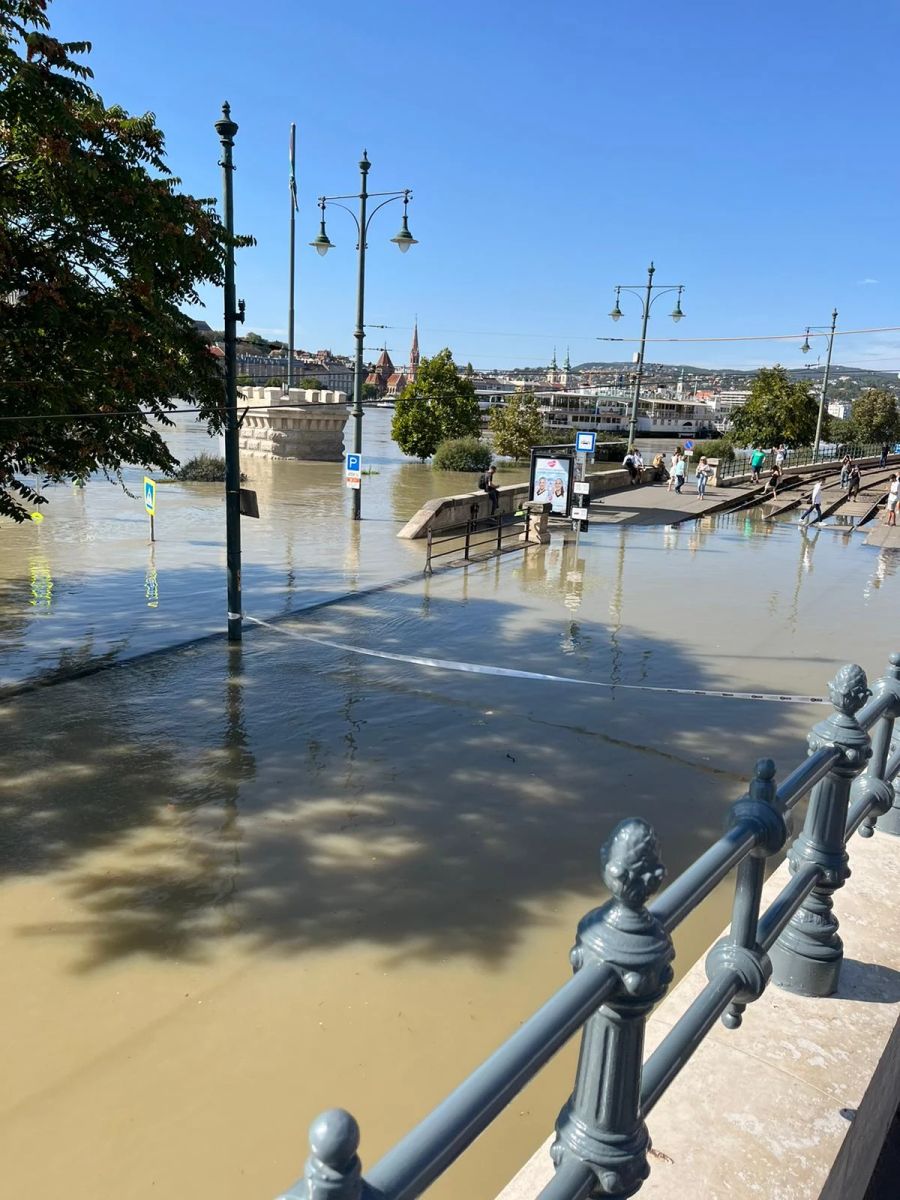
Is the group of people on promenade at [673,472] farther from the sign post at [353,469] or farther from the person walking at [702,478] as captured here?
the sign post at [353,469]

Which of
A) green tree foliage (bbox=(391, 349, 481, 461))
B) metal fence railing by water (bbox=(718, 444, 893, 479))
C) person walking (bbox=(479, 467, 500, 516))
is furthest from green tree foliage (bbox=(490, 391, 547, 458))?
person walking (bbox=(479, 467, 500, 516))

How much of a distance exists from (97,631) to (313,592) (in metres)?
3.97

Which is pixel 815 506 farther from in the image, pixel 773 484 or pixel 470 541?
pixel 470 541

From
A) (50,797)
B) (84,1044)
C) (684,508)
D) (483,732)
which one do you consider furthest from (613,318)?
(84,1044)

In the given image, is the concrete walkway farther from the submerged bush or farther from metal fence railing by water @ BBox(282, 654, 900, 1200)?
metal fence railing by water @ BBox(282, 654, 900, 1200)

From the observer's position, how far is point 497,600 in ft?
50.5

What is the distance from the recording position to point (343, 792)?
771 centimetres

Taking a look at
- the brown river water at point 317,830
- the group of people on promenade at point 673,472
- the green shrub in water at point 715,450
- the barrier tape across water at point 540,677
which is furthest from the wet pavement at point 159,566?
the green shrub in water at point 715,450

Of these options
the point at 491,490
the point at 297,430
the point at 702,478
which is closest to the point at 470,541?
the point at 491,490

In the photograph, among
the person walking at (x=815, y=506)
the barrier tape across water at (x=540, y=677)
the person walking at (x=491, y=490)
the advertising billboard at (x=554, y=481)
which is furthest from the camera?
the person walking at (x=815, y=506)

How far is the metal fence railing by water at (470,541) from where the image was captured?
1883 centimetres

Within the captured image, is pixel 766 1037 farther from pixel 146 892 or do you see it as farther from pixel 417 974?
pixel 146 892

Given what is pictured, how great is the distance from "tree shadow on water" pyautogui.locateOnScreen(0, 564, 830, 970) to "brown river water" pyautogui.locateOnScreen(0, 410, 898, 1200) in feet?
0.11

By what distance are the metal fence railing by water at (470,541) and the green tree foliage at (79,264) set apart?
27.0 ft
